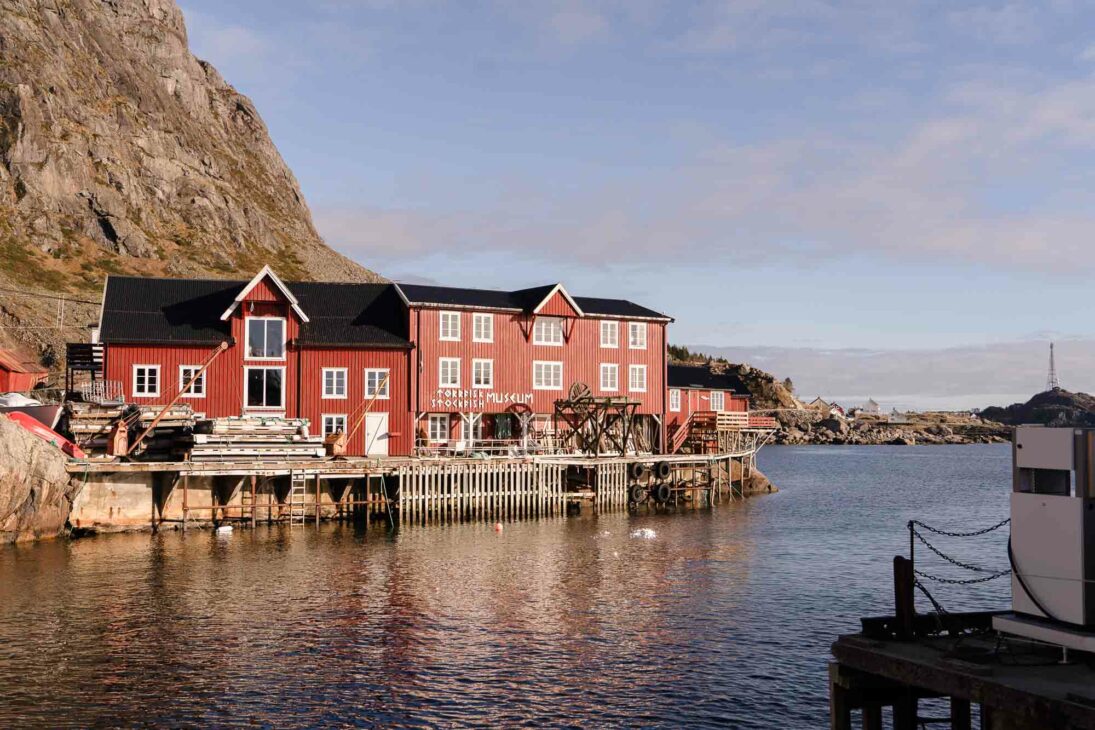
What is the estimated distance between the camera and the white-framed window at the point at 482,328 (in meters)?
57.9

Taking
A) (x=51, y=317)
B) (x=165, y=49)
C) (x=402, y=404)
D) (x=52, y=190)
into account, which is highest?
(x=165, y=49)

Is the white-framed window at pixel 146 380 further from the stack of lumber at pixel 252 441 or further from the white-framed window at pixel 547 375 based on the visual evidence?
the white-framed window at pixel 547 375

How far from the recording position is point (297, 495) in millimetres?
48500

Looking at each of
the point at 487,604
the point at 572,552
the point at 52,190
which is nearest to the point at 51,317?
the point at 52,190

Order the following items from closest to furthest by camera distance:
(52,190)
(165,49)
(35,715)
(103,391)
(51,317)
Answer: (35,715) < (103,391) < (51,317) < (52,190) < (165,49)

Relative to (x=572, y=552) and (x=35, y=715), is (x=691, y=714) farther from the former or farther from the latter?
(x=572, y=552)

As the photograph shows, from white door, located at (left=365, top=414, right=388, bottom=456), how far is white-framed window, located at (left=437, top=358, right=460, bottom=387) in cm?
386

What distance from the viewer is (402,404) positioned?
183ft

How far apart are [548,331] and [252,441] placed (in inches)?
A: 801

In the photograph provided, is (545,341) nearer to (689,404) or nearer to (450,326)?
(450,326)

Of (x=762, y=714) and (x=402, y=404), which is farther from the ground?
(x=402, y=404)

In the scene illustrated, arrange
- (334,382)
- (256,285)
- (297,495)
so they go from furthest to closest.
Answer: (334,382), (256,285), (297,495)

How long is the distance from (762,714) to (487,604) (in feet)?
38.8

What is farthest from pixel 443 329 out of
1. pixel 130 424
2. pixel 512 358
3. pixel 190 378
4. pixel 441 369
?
pixel 130 424
